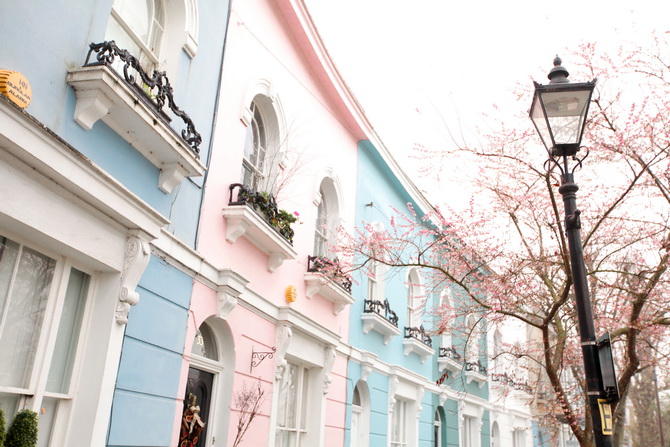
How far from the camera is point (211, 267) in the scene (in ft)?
25.4

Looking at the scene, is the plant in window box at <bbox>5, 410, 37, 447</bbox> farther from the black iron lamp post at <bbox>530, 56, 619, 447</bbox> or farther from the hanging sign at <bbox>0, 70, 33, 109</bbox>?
the black iron lamp post at <bbox>530, 56, 619, 447</bbox>

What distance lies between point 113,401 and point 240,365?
2.64m

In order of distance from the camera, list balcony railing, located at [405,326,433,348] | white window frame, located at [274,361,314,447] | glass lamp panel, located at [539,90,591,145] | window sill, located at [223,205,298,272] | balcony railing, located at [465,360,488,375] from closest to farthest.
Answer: glass lamp panel, located at [539,90,591,145], window sill, located at [223,205,298,272], white window frame, located at [274,361,314,447], balcony railing, located at [405,326,433,348], balcony railing, located at [465,360,488,375]

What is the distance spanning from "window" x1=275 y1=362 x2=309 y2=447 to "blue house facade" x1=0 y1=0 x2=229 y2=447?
3.11m

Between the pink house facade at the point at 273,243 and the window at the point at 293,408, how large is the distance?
0.07 ft

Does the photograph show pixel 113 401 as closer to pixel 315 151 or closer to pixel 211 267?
pixel 211 267

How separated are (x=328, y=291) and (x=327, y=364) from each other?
1333mm

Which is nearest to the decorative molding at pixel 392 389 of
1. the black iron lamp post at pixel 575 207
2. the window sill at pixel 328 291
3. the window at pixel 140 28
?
the window sill at pixel 328 291

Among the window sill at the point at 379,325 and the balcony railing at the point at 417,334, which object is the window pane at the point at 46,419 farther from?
the balcony railing at the point at 417,334

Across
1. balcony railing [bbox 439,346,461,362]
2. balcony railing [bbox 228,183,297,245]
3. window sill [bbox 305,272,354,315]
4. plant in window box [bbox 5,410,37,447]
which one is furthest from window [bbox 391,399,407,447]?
plant in window box [bbox 5,410,37,447]

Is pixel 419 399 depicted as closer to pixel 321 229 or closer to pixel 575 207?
pixel 321 229

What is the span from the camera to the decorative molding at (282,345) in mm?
9289

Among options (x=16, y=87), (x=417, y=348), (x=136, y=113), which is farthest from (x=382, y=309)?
(x=16, y=87)

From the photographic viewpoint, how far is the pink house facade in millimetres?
7961
